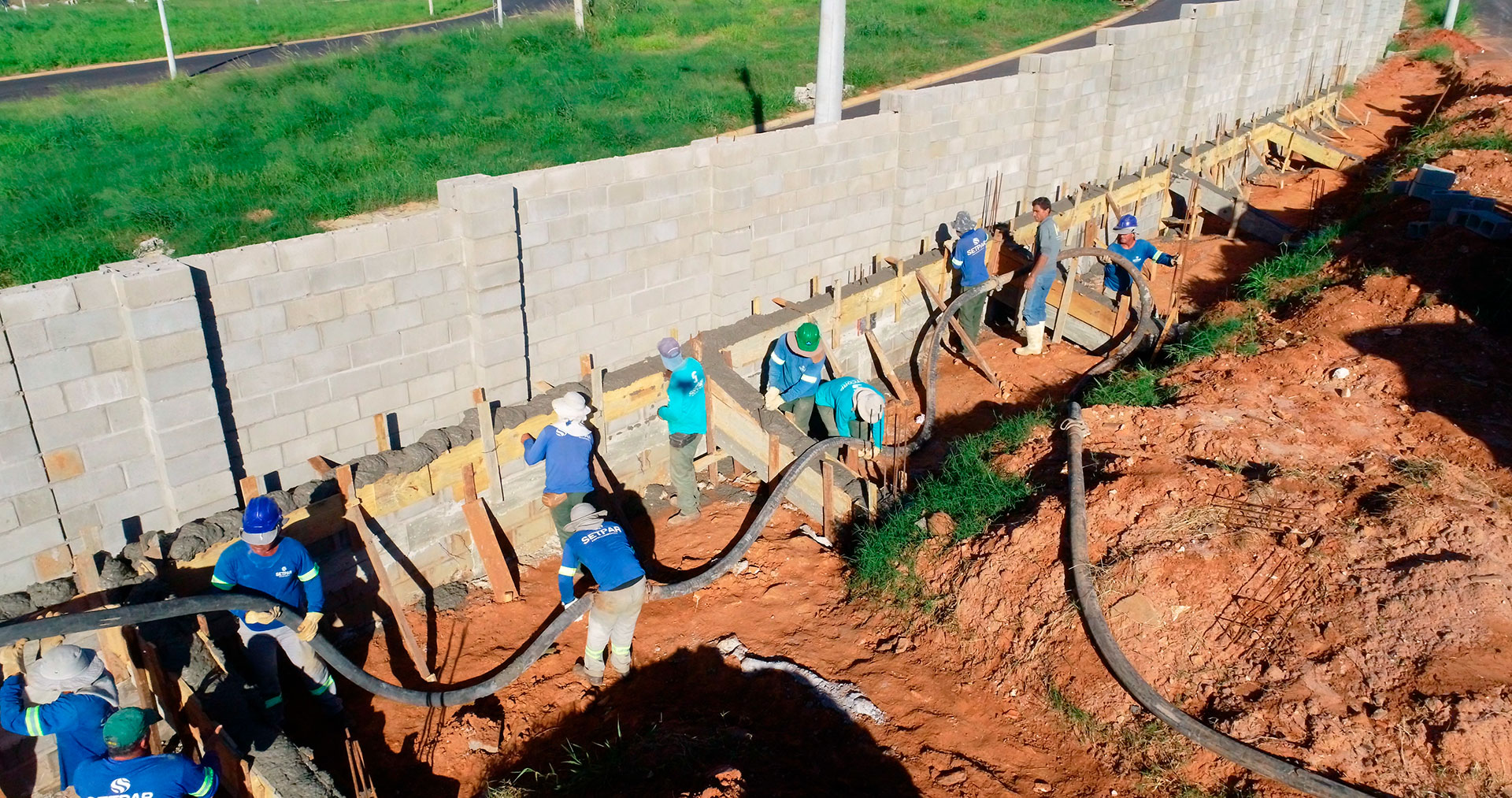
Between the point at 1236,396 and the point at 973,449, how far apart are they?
7.44 ft

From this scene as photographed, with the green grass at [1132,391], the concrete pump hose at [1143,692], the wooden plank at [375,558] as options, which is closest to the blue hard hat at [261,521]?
the wooden plank at [375,558]

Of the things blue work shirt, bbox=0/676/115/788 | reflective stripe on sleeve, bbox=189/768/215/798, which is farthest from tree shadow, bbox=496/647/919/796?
blue work shirt, bbox=0/676/115/788

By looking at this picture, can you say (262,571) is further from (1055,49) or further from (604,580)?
(1055,49)

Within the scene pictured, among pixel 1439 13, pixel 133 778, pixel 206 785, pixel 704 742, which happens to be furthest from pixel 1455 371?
pixel 1439 13

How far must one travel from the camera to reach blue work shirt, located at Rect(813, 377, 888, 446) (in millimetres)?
8359

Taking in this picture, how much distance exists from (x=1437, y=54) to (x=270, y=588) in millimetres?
29241

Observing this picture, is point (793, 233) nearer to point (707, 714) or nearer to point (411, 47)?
point (707, 714)

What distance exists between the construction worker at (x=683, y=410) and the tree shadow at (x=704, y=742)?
179 centimetres

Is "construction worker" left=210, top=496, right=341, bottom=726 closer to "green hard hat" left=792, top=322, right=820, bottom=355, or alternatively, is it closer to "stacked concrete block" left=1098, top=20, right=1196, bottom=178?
"green hard hat" left=792, top=322, right=820, bottom=355

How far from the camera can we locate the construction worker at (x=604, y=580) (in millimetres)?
6160

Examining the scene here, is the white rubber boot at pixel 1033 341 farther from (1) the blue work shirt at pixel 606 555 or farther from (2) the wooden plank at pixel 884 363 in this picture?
(1) the blue work shirt at pixel 606 555

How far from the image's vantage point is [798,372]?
29.0 ft

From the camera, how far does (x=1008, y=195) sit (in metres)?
12.0

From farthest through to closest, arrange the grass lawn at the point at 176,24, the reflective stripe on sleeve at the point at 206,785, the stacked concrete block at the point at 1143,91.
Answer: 1. the grass lawn at the point at 176,24
2. the stacked concrete block at the point at 1143,91
3. the reflective stripe on sleeve at the point at 206,785
